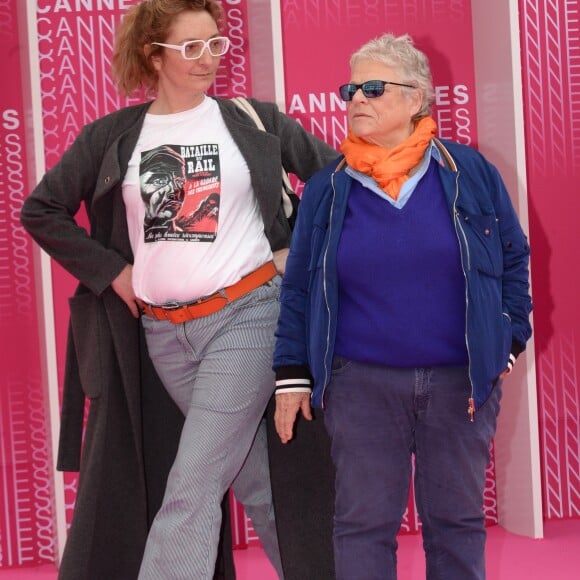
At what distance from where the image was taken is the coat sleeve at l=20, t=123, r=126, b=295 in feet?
9.45

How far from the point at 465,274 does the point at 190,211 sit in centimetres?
75

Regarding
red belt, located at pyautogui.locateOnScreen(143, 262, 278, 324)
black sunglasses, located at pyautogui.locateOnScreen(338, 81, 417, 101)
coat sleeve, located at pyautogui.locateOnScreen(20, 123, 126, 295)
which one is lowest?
red belt, located at pyautogui.locateOnScreen(143, 262, 278, 324)

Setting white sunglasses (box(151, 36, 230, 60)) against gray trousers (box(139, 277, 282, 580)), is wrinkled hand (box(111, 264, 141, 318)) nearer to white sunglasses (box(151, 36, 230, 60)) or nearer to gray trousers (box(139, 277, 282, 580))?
gray trousers (box(139, 277, 282, 580))

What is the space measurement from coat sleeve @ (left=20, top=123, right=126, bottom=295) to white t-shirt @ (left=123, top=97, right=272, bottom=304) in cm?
14

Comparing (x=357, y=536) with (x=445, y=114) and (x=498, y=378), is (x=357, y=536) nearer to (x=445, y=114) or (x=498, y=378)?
(x=498, y=378)

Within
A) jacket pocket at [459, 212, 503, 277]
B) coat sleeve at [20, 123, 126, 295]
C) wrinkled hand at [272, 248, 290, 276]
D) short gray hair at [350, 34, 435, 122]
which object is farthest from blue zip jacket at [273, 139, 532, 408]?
coat sleeve at [20, 123, 126, 295]

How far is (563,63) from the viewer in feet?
13.3

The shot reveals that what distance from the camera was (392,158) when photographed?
2.41 meters

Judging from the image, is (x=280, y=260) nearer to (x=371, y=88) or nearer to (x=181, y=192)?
(x=181, y=192)

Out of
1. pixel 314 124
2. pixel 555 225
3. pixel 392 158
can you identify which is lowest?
pixel 555 225

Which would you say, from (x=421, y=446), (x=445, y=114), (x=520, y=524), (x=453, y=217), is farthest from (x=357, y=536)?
(x=445, y=114)

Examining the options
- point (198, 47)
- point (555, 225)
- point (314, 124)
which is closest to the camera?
point (198, 47)

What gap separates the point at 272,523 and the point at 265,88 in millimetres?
1708

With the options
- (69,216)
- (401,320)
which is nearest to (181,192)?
(69,216)
